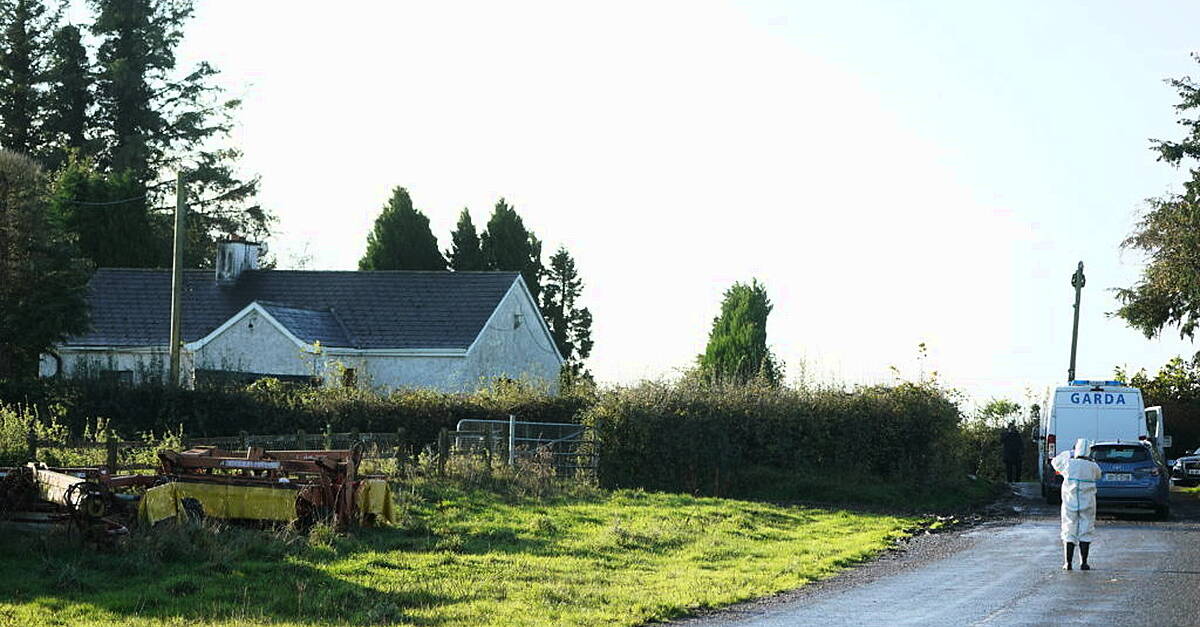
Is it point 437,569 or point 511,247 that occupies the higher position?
point 511,247

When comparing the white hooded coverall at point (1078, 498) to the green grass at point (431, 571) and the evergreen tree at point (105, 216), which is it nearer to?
the green grass at point (431, 571)

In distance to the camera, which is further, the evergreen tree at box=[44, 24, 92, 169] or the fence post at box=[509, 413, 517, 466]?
the evergreen tree at box=[44, 24, 92, 169]

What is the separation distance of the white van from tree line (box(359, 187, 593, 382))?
35.7 meters

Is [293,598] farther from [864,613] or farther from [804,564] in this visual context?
[804,564]

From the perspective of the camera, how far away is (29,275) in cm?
4025

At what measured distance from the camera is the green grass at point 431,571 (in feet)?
46.8

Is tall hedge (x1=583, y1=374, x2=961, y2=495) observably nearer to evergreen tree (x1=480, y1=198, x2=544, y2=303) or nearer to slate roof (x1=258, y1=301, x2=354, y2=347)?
slate roof (x1=258, y1=301, x2=354, y2=347)

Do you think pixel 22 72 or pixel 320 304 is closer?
pixel 320 304

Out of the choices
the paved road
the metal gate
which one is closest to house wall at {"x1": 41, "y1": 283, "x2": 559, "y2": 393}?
the metal gate

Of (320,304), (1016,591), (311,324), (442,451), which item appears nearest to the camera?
(1016,591)

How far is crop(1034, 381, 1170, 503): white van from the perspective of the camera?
30.7m

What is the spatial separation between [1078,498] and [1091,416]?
12.8 metres

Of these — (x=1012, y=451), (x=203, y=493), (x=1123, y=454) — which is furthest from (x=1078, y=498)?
(x=1012, y=451)

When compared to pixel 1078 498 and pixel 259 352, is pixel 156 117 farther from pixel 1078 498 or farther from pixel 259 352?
pixel 1078 498
